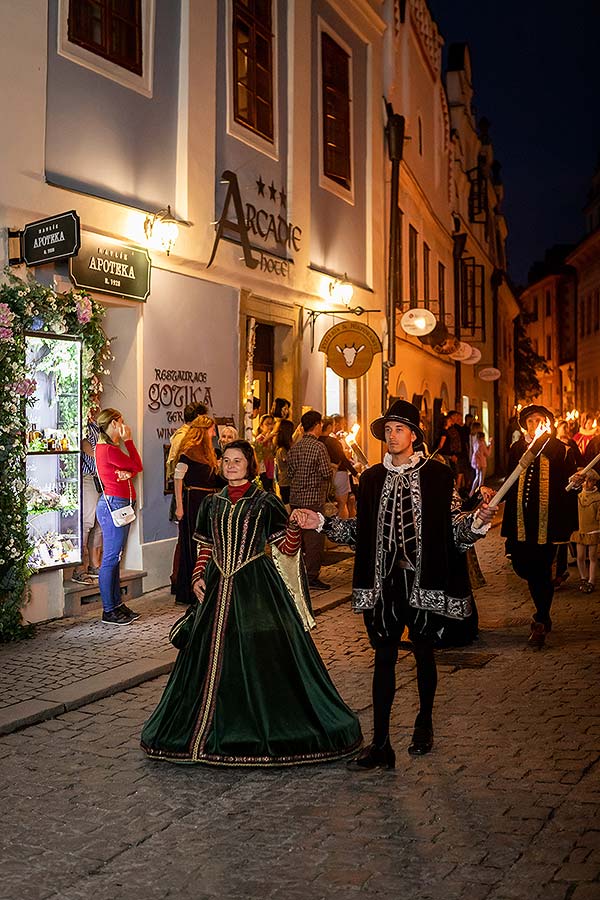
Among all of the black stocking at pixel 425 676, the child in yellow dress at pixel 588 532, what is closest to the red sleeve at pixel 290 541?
the black stocking at pixel 425 676

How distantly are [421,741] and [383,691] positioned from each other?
1.40ft

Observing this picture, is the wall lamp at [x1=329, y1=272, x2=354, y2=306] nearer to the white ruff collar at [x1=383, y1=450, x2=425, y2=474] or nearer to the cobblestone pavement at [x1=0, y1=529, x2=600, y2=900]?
the cobblestone pavement at [x1=0, y1=529, x2=600, y2=900]

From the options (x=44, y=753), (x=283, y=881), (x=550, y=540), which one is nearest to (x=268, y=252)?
(x=550, y=540)

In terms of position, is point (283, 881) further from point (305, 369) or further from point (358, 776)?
point (305, 369)

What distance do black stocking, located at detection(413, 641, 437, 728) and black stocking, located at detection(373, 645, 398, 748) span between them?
0.54 ft

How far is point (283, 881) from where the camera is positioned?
4.35 meters

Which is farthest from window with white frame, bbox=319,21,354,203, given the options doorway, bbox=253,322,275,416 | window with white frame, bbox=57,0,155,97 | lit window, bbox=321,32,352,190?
window with white frame, bbox=57,0,155,97

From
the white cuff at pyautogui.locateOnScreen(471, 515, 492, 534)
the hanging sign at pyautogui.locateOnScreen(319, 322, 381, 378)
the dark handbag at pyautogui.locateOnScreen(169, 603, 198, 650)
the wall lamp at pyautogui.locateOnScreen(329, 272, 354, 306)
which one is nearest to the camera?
the white cuff at pyautogui.locateOnScreen(471, 515, 492, 534)

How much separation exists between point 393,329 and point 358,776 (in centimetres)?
A: 1516

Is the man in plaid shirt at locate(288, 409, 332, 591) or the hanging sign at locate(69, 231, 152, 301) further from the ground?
the hanging sign at locate(69, 231, 152, 301)

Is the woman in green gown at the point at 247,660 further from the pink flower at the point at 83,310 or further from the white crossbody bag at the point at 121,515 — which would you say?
the pink flower at the point at 83,310

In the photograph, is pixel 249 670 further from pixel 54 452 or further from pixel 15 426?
pixel 54 452

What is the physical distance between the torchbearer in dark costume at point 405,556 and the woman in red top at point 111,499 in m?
4.33

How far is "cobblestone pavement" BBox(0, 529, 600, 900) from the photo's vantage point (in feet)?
14.3
